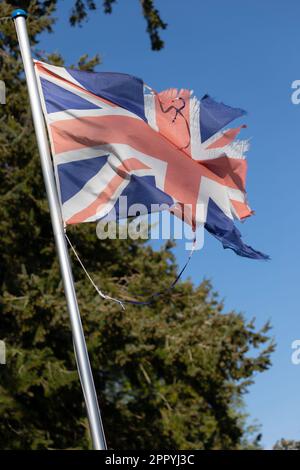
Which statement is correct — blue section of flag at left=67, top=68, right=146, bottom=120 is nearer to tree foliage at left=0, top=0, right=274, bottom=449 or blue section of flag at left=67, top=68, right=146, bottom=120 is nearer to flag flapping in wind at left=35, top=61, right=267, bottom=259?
flag flapping in wind at left=35, top=61, right=267, bottom=259

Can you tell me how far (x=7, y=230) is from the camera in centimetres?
1797

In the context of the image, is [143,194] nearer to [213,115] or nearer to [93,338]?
[213,115]

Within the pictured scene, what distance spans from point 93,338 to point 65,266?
35.2 ft

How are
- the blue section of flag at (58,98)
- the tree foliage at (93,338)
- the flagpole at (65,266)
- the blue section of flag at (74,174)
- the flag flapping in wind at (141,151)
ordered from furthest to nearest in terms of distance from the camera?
the tree foliage at (93,338) < the blue section of flag at (58,98) < the flag flapping in wind at (141,151) < the blue section of flag at (74,174) < the flagpole at (65,266)

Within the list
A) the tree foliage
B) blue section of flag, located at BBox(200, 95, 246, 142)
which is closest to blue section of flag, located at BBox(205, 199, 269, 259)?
blue section of flag, located at BBox(200, 95, 246, 142)

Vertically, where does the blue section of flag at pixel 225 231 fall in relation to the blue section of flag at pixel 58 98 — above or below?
below

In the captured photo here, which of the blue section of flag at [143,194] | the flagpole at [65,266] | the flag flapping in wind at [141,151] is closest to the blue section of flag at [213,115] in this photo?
the flag flapping in wind at [141,151]

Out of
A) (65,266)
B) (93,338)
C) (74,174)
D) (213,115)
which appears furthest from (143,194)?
(93,338)

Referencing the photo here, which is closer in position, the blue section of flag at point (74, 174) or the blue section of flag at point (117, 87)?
the blue section of flag at point (74, 174)

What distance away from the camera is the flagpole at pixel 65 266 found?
5402mm

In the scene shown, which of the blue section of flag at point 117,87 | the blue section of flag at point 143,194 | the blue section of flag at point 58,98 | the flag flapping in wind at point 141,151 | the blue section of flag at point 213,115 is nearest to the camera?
the flag flapping in wind at point 141,151

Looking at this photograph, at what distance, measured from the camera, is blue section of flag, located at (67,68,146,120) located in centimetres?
760

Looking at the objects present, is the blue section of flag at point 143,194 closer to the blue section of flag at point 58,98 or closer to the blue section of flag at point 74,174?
the blue section of flag at point 74,174
